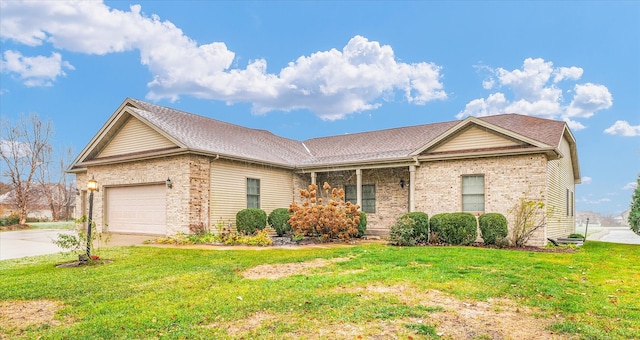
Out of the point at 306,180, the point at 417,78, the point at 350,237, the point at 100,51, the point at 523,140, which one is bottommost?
the point at 350,237

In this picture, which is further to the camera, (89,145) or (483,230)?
(89,145)

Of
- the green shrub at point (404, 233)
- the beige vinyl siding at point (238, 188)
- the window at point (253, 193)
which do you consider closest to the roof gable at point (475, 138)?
the green shrub at point (404, 233)

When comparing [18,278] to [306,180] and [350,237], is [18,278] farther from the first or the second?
[306,180]

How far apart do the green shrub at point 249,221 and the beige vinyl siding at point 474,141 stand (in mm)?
7239

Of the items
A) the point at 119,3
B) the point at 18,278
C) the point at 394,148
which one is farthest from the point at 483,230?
the point at 119,3

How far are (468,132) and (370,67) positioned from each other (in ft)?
21.5

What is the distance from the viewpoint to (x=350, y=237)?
1457cm

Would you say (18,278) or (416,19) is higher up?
(416,19)

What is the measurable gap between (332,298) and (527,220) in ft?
34.4

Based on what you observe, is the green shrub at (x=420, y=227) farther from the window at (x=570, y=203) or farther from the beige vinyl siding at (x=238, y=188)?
the window at (x=570, y=203)

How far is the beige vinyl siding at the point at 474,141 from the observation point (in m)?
14.3

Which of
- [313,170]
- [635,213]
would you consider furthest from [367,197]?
[635,213]

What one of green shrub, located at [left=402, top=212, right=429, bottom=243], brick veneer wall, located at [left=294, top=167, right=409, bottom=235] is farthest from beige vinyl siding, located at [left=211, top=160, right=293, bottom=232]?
green shrub, located at [left=402, top=212, right=429, bottom=243]

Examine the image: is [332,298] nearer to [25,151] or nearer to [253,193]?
[253,193]
